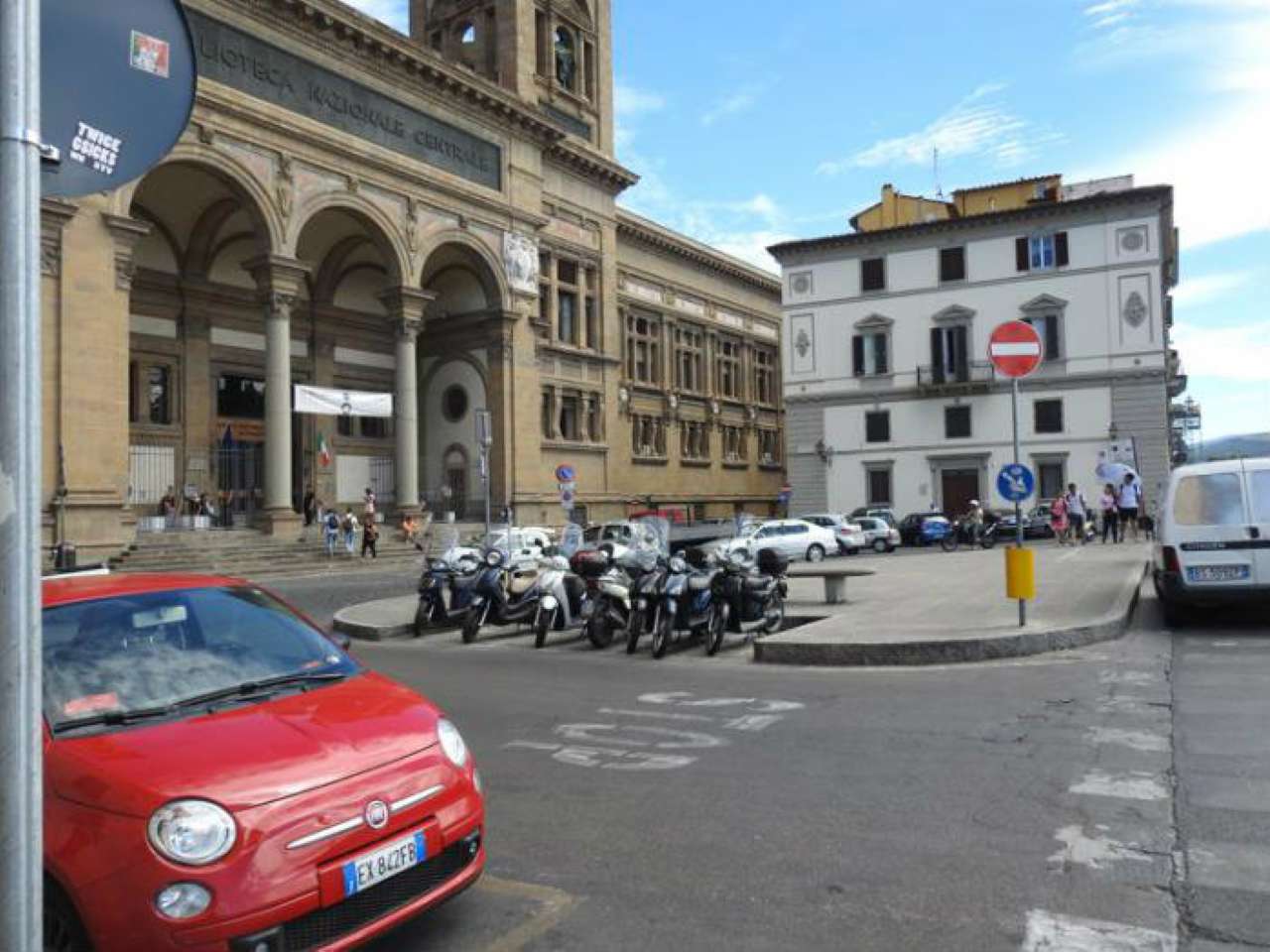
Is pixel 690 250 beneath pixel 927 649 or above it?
above

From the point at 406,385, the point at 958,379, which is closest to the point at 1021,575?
the point at 406,385

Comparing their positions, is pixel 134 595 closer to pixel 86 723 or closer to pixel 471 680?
pixel 86 723

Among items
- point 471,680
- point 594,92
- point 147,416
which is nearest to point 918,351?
point 594,92

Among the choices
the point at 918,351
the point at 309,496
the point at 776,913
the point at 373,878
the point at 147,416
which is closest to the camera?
the point at 373,878

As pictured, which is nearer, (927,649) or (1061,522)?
(927,649)

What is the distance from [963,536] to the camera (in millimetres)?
33469

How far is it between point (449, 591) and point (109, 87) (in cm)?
1183

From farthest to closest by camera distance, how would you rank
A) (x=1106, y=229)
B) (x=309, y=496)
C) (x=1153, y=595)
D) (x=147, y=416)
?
(x=1106, y=229) < (x=309, y=496) < (x=147, y=416) < (x=1153, y=595)

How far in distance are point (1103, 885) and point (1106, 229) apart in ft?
149

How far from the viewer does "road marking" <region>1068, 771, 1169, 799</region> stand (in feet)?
17.5

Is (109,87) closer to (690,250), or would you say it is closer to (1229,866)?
(1229,866)

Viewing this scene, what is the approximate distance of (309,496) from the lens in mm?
33688

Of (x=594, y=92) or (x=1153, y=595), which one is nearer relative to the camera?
(x=1153, y=595)

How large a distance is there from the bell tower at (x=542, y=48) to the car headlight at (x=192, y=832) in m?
40.4
